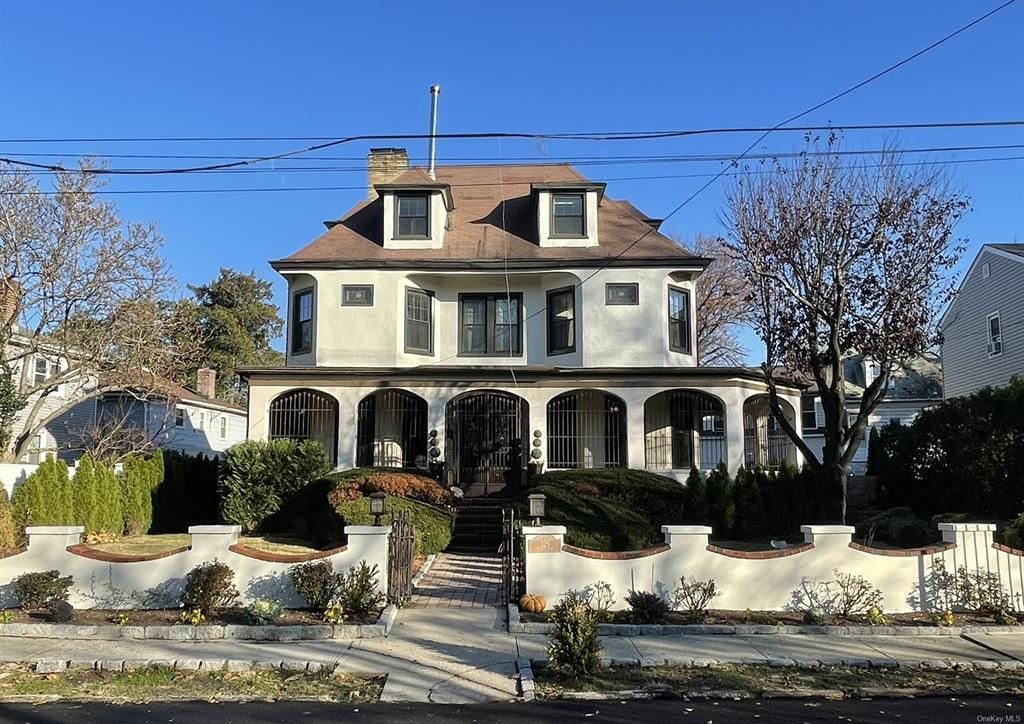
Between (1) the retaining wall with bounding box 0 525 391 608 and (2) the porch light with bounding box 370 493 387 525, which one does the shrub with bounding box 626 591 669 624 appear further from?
(2) the porch light with bounding box 370 493 387 525

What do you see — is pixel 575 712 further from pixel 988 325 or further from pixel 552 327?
pixel 988 325

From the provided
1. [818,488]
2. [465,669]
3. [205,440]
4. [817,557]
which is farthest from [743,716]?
[205,440]

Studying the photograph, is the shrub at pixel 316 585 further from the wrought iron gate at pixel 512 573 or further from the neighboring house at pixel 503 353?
the neighboring house at pixel 503 353

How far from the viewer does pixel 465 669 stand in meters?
7.82

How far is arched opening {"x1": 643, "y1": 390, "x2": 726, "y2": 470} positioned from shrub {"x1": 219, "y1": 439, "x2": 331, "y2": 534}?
28.4 ft

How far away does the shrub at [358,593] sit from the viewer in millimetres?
9586

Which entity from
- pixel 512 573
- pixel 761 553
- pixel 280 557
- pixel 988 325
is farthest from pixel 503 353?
pixel 988 325

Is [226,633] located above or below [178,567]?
below

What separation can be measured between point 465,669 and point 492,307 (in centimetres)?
1415

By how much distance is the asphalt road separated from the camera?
6352 millimetres

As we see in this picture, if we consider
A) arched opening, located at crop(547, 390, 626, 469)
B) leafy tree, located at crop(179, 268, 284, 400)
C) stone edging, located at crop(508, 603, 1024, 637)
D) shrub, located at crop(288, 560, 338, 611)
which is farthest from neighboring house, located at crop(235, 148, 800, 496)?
leafy tree, located at crop(179, 268, 284, 400)

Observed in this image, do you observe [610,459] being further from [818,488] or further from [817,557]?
[817,557]

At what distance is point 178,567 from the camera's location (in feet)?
34.0

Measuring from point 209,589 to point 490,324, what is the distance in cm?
1252
